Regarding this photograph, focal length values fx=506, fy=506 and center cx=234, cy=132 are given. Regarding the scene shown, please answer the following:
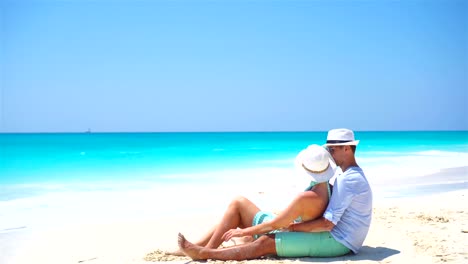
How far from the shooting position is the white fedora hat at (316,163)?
12.7ft

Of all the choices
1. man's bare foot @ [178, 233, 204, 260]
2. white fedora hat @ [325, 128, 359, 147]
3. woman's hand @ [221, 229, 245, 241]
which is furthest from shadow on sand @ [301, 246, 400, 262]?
white fedora hat @ [325, 128, 359, 147]

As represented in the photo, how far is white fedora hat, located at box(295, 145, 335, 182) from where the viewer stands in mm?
3877

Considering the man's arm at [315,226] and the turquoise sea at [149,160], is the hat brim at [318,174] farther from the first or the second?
the turquoise sea at [149,160]

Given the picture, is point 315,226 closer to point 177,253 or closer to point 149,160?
point 177,253

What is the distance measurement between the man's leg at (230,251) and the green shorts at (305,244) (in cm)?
8

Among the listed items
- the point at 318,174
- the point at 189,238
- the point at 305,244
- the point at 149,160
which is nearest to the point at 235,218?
the point at 305,244

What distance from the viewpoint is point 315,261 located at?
4133mm

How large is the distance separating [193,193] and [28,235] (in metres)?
4.52

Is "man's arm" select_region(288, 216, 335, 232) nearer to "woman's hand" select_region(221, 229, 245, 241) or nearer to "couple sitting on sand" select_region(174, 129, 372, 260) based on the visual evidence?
"couple sitting on sand" select_region(174, 129, 372, 260)

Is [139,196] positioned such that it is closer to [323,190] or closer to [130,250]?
[130,250]

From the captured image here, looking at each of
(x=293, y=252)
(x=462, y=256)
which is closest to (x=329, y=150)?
(x=293, y=252)

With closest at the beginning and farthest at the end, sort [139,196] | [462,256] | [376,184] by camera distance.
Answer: [462,256], [139,196], [376,184]

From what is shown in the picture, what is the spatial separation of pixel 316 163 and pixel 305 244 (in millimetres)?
742

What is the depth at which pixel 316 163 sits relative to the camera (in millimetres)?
3877
